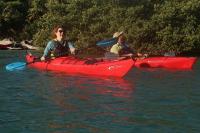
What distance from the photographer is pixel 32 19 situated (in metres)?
37.7

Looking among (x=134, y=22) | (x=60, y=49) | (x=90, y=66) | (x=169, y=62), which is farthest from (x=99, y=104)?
(x=134, y=22)

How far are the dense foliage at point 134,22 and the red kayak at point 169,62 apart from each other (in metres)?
6.92

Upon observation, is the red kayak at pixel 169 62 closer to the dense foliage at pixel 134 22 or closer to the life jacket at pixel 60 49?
the life jacket at pixel 60 49

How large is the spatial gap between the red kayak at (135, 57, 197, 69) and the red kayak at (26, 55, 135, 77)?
279 cm

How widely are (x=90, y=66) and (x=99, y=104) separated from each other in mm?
5830

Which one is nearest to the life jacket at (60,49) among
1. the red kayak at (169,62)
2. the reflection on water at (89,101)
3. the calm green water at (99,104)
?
the calm green water at (99,104)

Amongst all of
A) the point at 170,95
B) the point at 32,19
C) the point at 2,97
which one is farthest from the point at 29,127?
the point at 32,19

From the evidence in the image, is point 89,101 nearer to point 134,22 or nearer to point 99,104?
point 99,104

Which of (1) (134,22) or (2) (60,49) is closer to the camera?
(2) (60,49)

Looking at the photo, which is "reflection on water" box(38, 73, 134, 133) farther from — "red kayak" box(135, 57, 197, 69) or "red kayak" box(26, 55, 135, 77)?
"red kayak" box(135, 57, 197, 69)

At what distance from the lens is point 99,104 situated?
34.9ft

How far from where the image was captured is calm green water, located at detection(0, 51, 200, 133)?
8.56 m

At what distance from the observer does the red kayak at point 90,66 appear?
1552cm

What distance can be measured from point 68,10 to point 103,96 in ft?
55.8
